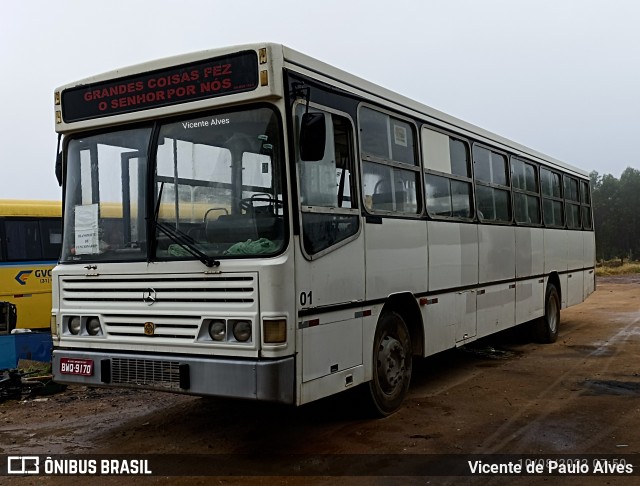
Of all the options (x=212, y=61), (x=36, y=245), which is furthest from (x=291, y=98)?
(x=36, y=245)

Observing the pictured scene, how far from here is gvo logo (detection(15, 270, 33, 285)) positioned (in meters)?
12.2

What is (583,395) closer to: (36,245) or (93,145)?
(93,145)

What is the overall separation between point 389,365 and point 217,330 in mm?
2152

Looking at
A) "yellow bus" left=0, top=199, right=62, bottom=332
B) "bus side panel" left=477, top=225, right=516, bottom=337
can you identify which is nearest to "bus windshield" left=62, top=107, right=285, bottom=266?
"bus side panel" left=477, top=225, right=516, bottom=337

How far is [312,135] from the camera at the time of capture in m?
4.99

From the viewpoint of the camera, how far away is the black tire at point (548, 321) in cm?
1152

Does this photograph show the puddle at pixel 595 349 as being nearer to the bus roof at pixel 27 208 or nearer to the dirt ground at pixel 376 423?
the dirt ground at pixel 376 423

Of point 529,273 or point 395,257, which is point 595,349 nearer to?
point 529,273

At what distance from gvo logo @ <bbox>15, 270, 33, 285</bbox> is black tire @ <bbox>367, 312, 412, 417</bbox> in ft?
27.5

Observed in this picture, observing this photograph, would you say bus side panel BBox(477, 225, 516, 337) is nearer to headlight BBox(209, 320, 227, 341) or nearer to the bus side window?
the bus side window

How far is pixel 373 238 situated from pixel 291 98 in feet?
5.41

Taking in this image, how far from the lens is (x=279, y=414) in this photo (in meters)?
6.71

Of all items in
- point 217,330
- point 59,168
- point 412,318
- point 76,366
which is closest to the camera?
point 217,330

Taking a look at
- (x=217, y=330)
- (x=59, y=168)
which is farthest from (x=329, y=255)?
(x=59, y=168)
